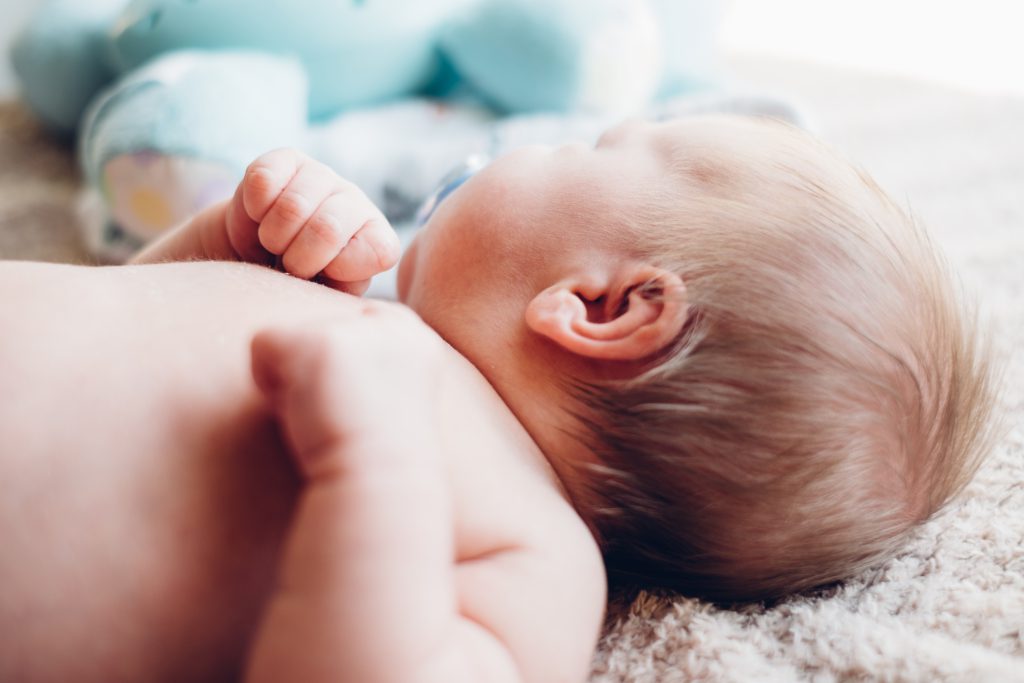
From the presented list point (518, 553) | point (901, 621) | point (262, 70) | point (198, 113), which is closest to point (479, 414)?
point (518, 553)

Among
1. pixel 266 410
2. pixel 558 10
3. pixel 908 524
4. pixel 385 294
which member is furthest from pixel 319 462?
pixel 558 10

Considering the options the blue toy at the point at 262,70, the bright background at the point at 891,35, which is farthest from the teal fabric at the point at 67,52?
the bright background at the point at 891,35

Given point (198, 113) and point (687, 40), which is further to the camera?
point (687, 40)

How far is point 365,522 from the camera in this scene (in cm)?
48

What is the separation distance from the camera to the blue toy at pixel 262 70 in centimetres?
113

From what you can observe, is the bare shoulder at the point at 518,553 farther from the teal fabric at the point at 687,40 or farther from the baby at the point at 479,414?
the teal fabric at the point at 687,40

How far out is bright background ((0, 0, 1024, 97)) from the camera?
79.4 inches

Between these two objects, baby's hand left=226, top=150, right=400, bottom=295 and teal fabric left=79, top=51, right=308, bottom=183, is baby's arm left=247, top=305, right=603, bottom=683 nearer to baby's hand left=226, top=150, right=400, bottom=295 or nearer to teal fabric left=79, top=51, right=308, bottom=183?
baby's hand left=226, top=150, right=400, bottom=295

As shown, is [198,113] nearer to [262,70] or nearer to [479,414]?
[262,70]

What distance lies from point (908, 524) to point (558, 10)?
3.09 feet

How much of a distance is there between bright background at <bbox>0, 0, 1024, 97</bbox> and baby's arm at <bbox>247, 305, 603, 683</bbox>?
172 cm

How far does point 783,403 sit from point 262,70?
911mm

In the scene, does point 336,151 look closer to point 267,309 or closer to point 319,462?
point 267,309

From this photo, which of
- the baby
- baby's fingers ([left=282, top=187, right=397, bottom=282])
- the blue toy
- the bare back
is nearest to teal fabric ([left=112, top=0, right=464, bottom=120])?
the blue toy
